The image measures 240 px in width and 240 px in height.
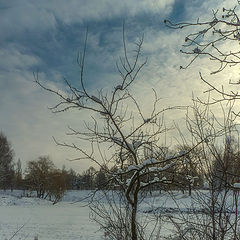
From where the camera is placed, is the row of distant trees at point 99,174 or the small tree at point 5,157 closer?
the row of distant trees at point 99,174

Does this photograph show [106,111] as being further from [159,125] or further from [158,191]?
[158,191]

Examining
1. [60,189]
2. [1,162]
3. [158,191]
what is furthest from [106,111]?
[1,162]

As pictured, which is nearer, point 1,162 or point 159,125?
point 159,125

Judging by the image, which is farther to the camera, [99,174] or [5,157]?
[5,157]

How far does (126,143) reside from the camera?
290cm

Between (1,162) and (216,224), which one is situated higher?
(1,162)

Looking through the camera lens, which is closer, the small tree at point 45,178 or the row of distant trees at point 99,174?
the row of distant trees at point 99,174

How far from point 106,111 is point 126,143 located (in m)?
0.35

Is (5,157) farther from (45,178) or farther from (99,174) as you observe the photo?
(99,174)

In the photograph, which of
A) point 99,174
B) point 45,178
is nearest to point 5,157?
point 45,178

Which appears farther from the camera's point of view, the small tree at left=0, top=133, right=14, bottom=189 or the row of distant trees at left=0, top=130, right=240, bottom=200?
the small tree at left=0, top=133, right=14, bottom=189

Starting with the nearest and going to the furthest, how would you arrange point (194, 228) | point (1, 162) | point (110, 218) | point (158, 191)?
1. point (194, 228)
2. point (110, 218)
3. point (158, 191)
4. point (1, 162)

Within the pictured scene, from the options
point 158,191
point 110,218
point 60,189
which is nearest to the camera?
point 110,218

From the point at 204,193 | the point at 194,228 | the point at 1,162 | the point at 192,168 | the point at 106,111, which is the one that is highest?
the point at 1,162
